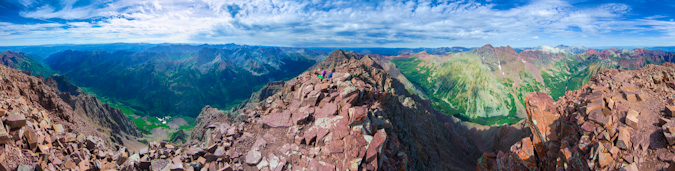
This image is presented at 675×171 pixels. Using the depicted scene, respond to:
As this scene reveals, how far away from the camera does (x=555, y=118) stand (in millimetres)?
23172

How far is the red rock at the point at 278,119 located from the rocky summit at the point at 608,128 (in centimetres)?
2180

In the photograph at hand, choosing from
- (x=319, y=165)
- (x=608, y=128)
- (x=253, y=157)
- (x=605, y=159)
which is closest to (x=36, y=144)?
(x=253, y=157)

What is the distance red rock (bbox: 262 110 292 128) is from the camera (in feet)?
66.7

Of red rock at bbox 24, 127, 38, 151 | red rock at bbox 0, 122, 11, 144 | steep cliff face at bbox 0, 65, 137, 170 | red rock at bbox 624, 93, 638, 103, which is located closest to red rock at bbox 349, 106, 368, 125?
steep cliff face at bbox 0, 65, 137, 170

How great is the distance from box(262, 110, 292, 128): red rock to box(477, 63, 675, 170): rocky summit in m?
21.8

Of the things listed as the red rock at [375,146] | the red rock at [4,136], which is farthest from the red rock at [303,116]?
the red rock at [4,136]

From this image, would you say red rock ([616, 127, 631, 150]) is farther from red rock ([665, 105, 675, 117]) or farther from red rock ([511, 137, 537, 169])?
red rock ([511, 137, 537, 169])

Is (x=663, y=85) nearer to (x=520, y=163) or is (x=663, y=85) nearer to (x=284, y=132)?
(x=520, y=163)

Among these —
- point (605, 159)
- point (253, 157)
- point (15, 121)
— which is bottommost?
point (253, 157)

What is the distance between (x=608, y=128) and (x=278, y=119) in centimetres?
2397

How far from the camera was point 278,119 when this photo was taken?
20.9m

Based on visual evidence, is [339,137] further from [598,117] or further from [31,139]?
[598,117]

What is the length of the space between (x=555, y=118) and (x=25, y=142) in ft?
131

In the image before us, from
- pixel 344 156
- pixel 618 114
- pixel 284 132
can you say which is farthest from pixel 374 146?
pixel 618 114
